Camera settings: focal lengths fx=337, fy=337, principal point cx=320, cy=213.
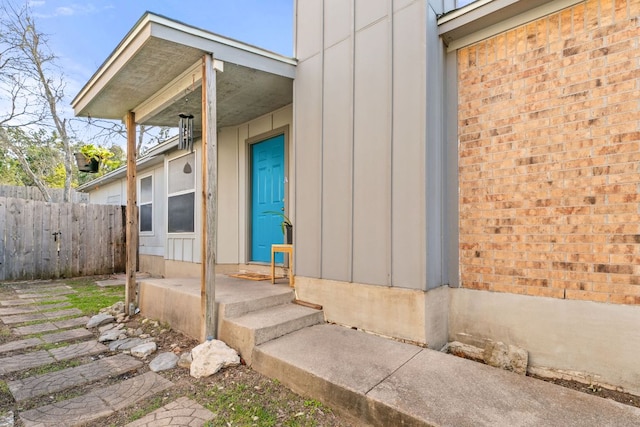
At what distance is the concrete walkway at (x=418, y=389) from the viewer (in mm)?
1787

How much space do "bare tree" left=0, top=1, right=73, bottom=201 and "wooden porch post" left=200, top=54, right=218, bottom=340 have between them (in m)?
10.4

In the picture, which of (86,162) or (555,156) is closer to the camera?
(555,156)

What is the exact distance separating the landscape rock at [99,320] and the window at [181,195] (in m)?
1.99

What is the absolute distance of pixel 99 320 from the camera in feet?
13.5

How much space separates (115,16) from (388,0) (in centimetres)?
1193

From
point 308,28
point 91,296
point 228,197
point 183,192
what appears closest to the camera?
point 308,28

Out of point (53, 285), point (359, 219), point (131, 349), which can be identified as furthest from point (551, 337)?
point (53, 285)

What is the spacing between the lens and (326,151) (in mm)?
3549

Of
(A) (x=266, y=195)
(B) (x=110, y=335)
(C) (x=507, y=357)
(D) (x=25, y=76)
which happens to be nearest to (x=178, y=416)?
(B) (x=110, y=335)

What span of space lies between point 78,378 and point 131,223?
2.38 meters

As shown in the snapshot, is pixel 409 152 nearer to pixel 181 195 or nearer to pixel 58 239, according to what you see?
pixel 181 195

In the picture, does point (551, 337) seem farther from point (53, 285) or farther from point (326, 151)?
point (53, 285)

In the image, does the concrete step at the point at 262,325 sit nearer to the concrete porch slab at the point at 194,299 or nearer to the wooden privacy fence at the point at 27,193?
the concrete porch slab at the point at 194,299

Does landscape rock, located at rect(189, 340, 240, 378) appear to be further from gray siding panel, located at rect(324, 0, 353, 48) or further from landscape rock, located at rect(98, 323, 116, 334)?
gray siding panel, located at rect(324, 0, 353, 48)
